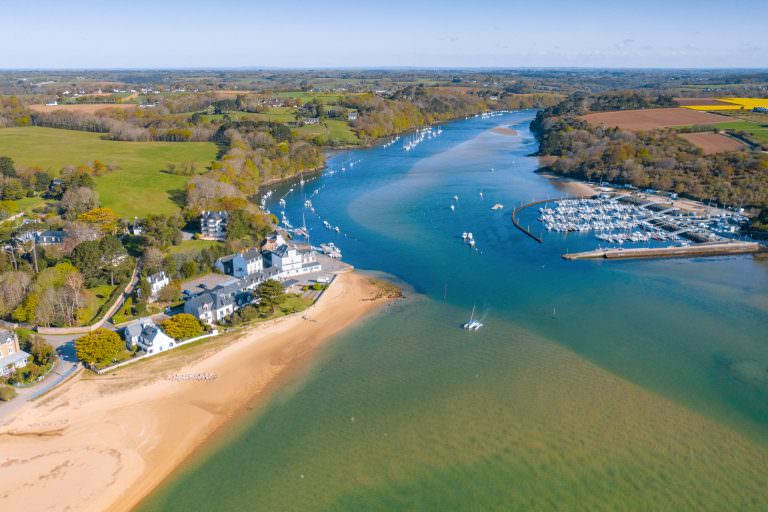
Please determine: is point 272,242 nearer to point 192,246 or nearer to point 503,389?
point 192,246

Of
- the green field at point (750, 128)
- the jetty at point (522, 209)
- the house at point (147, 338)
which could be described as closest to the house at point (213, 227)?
→ the house at point (147, 338)

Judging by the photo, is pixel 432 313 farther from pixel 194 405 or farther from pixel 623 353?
pixel 194 405

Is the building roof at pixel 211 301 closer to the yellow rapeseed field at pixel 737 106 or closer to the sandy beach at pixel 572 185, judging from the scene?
the sandy beach at pixel 572 185

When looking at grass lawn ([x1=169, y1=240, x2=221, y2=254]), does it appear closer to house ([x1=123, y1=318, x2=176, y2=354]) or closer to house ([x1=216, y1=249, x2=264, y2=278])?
house ([x1=216, y1=249, x2=264, y2=278])

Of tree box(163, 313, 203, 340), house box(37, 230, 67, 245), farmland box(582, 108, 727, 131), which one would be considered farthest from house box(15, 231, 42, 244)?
farmland box(582, 108, 727, 131)

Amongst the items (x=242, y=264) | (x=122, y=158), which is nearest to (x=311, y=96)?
(x=122, y=158)

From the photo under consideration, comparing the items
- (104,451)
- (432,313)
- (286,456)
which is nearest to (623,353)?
(432,313)
